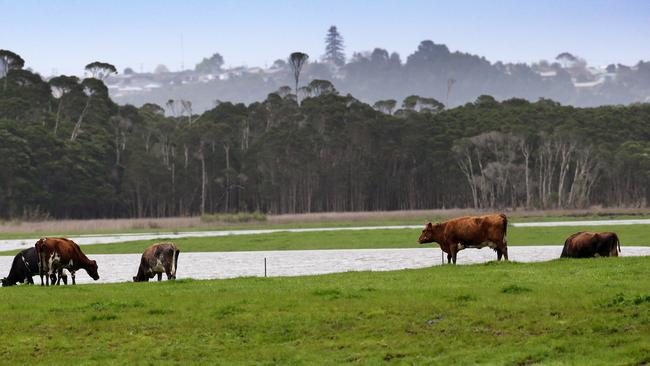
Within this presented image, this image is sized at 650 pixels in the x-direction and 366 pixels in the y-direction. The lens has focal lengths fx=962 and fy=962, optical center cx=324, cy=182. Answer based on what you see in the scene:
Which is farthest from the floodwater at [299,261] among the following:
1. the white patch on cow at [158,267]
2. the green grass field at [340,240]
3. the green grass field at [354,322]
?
the green grass field at [354,322]

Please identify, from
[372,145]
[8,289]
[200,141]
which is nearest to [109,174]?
[200,141]

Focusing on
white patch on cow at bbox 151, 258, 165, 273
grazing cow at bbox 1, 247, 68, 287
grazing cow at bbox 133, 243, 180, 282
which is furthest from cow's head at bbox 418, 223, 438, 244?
grazing cow at bbox 1, 247, 68, 287

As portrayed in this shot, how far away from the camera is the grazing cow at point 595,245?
29.1 m

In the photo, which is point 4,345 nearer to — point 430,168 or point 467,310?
point 467,310

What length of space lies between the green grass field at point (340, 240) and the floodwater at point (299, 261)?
3.69 metres

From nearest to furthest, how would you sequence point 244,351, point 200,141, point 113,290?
point 244,351 < point 113,290 < point 200,141

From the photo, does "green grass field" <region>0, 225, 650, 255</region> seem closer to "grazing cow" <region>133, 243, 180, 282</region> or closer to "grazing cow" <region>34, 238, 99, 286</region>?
"grazing cow" <region>133, 243, 180, 282</region>

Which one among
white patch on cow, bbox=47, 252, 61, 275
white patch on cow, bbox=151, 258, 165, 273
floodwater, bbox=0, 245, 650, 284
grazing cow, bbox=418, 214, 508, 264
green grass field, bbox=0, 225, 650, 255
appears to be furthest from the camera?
green grass field, bbox=0, 225, 650, 255

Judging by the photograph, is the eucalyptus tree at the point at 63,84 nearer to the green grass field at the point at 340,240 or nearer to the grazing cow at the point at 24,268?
the green grass field at the point at 340,240

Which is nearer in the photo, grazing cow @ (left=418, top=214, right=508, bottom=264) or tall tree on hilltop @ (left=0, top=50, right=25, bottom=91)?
grazing cow @ (left=418, top=214, right=508, bottom=264)

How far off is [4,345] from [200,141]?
12344 cm

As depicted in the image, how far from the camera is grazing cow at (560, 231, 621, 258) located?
29109 millimetres

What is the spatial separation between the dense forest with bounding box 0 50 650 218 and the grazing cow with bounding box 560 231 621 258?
94462mm

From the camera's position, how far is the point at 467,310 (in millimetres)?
19281
